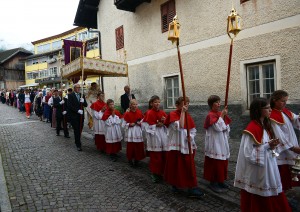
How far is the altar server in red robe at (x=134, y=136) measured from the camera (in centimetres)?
648

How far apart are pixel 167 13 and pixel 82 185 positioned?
825cm

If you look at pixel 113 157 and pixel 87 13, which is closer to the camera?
pixel 113 157

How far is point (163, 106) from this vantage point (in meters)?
11.8

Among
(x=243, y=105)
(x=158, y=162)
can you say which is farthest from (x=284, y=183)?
(x=243, y=105)

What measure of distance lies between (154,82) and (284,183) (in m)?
8.59

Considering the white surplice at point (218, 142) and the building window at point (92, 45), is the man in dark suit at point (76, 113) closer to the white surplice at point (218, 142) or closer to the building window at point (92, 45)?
the white surplice at point (218, 142)

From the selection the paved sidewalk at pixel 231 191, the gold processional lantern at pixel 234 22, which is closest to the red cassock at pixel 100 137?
the paved sidewalk at pixel 231 191

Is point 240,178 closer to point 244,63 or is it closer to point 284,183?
point 284,183

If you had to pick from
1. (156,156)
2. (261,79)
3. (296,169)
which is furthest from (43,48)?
(296,169)

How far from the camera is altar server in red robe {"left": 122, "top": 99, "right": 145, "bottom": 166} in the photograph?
648cm

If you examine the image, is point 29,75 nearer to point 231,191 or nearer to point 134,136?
point 134,136

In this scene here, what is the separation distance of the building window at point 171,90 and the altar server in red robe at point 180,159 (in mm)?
6464

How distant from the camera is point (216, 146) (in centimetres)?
470

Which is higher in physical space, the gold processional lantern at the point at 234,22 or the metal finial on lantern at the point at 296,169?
the gold processional lantern at the point at 234,22
